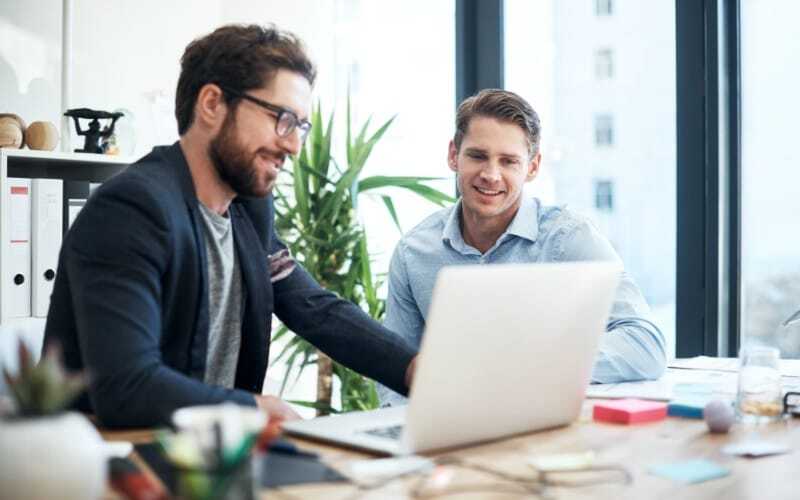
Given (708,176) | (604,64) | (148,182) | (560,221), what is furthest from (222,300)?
(604,64)

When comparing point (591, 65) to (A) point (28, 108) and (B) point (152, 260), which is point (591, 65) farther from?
(B) point (152, 260)

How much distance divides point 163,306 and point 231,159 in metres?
0.32

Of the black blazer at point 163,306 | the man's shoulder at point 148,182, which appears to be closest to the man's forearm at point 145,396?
the black blazer at point 163,306

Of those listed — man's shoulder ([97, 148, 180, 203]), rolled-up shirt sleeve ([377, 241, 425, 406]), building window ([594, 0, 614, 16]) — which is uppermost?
building window ([594, 0, 614, 16])

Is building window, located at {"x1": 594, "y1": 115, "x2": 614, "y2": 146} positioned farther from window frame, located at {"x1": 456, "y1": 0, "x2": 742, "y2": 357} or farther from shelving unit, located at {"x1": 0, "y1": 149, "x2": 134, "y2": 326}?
shelving unit, located at {"x1": 0, "y1": 149, "x2": 134, "y2": 326}

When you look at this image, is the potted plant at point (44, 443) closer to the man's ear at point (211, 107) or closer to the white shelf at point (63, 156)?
the man's ear at point (211, 107)

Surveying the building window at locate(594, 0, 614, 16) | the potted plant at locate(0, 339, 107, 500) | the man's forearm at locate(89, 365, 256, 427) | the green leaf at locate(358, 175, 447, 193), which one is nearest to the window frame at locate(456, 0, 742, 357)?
the building window at locate(594, 0, 614, 16)

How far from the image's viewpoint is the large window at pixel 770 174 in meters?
3.04

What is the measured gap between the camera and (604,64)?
3.44 meters

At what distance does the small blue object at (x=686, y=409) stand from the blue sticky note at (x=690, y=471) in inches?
12.5

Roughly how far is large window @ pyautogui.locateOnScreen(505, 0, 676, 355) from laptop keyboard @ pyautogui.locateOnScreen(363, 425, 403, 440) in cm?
208

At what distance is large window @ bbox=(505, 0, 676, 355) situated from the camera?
329cm

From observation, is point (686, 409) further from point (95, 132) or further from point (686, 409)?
point (95, 132)

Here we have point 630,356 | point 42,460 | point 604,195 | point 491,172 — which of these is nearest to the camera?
point 42,460
